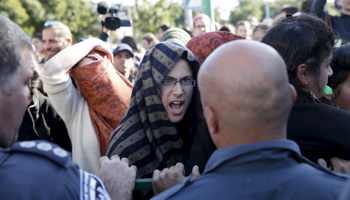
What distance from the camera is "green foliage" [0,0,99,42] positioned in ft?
86.5

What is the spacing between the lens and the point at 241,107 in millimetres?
1256

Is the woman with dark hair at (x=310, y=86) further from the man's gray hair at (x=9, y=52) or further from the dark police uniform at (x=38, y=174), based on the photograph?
the man's gray hair at (x=9, y=52)

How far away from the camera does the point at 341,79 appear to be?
262cm

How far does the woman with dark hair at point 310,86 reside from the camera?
1857mm

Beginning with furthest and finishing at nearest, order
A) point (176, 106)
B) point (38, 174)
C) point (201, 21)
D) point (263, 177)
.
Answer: point (201, 21), point (176, 106), point (263, 177), point (38, 174)

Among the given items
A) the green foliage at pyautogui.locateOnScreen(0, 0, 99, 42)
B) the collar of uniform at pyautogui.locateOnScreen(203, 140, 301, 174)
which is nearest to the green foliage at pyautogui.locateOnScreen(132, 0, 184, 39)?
the green foliage at pyautogui.locateOnScreen(0, 0, 99, 42)

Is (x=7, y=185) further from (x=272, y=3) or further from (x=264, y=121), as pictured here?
(x=272, y=3)

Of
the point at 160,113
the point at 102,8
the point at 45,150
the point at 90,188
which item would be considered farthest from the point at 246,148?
the point at 102,8

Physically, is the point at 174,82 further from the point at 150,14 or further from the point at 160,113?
the point at 150,14

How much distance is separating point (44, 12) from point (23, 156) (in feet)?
103

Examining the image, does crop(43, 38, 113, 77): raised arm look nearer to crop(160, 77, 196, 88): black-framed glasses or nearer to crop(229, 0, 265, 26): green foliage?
crop(160, 77, 196, 88): black-framed glasses

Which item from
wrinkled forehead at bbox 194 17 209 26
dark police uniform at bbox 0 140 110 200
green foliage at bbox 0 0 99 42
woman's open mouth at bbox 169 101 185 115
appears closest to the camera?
dark police uniform at bbox 0 140 110 200

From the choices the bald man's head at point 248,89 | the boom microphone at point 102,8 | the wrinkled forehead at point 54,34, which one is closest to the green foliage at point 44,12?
the wrinkled forehead at point 54,34

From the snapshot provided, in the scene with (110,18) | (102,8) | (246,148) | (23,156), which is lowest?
(246,148)
